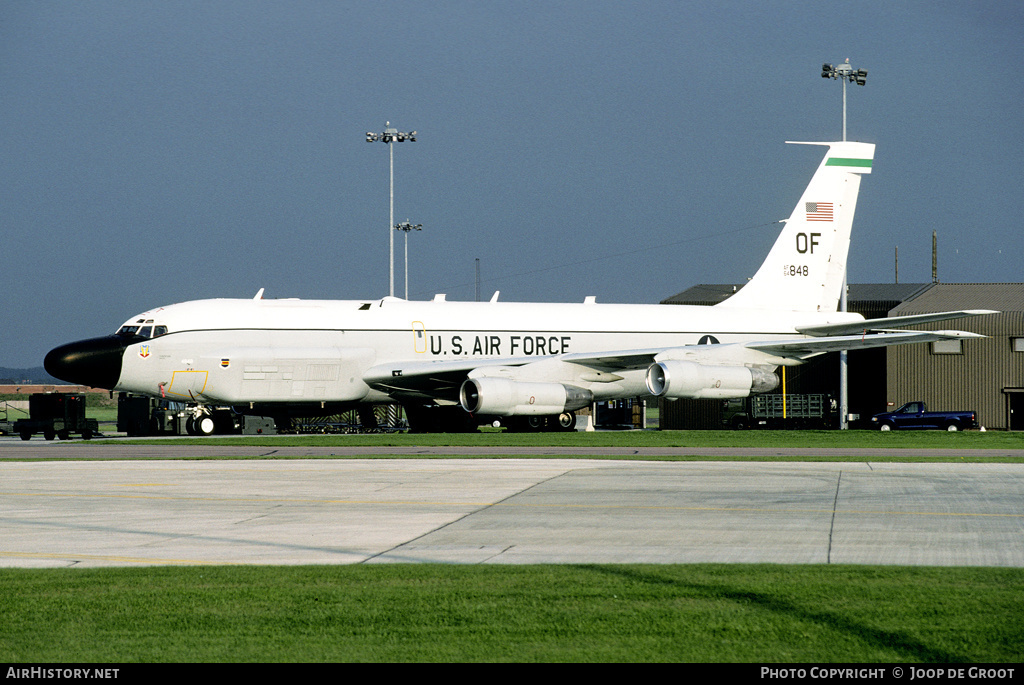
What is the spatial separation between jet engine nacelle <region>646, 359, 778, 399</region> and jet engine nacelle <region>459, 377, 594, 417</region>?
295cm

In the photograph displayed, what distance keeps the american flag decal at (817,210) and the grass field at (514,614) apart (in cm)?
3814

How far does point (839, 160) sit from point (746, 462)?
976 inches

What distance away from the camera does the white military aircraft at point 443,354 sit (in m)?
37.7

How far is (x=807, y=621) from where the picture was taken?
877 cm

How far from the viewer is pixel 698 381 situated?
38125 mm

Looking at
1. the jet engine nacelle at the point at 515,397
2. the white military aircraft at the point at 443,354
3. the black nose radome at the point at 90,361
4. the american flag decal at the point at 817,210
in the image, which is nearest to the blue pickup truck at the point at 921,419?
the white military aircraft at the point at 443,354

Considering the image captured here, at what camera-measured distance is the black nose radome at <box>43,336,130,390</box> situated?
36.2 m

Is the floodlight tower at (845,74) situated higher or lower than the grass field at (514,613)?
higher

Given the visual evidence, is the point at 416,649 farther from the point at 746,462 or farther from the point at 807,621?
the point at 746,462

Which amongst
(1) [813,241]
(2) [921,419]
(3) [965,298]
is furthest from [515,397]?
(3) [965,298]

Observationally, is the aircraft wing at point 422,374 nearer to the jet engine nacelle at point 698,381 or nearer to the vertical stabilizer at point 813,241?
the jet engine nacelle at point 698,381

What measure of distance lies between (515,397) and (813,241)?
55.7ft

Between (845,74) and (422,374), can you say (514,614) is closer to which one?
(422,374)

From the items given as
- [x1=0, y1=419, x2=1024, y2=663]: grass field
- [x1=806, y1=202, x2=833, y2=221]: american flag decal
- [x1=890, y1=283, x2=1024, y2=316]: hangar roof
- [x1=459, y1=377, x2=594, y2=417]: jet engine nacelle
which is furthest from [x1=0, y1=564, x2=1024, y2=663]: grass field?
[x1=890, y1=283, x2=1024, y2=316]: hangar roof
